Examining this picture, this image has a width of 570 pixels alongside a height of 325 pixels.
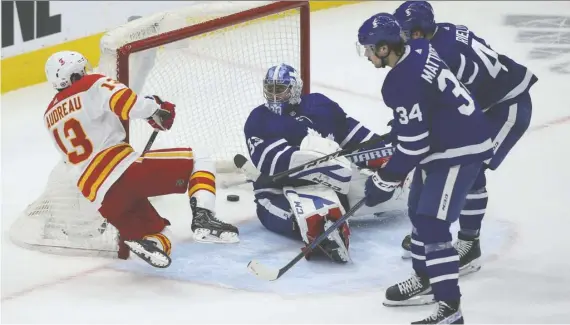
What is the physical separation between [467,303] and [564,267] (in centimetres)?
47

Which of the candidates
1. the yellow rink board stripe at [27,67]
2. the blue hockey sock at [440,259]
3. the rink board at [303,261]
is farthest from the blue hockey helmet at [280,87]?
the yellow rink board stripe at [27,67]

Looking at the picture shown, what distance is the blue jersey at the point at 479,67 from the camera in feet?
13.3

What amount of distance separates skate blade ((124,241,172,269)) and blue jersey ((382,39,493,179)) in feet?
2.91

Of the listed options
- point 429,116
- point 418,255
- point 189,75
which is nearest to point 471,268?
point 418,255

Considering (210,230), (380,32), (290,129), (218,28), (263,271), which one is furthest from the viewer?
(218,28)

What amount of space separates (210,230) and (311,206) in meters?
0.38

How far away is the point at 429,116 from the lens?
3645 millimetres

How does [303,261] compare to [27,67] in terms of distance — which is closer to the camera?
[303,261]

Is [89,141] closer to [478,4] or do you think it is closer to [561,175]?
[561,175]

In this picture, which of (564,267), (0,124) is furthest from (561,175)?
(0,124)

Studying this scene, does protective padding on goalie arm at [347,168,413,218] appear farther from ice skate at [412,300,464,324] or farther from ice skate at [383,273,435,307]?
ice skate at [412,300,464,324]

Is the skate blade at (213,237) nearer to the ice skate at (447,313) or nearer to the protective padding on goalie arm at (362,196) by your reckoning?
the protective padding on goalie arm at (362,196)

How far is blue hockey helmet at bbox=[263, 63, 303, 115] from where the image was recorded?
4.44 meters

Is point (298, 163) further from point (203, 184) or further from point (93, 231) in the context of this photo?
point (93, 231)
